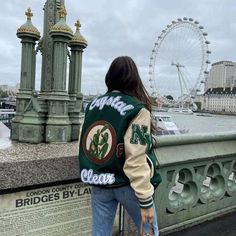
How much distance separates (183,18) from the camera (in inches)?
1951

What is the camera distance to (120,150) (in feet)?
6.95

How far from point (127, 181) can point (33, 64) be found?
2426mm

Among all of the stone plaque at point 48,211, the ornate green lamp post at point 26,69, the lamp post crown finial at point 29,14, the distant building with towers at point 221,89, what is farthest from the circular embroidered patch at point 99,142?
the distant building with towers at point 221,89

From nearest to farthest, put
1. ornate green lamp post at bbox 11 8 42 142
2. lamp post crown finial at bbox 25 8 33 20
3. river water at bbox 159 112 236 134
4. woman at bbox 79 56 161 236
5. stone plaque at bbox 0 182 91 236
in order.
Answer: woman at bbox 79 56 161 236 < stone plaque at bbox 0 182 91 236 < ornate green lamp post at bbox 11 8 42 142 < lamp post crown finial at bbox 25 8 33 20 < river water at bbox 159 112 236 134

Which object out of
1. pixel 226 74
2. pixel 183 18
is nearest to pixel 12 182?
Answer: pixel 183 18

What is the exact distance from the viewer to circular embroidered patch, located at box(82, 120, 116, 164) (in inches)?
85.0

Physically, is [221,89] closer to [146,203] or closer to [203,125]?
[203,125]

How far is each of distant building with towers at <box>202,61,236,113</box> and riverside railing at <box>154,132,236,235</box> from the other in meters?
136

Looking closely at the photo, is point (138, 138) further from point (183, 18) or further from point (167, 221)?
point (183, 18)

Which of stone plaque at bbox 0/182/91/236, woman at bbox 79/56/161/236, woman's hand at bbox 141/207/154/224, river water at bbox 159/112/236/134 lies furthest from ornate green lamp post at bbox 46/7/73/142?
river water at bbox 159/112/236/134

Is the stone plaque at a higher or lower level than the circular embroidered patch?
lower

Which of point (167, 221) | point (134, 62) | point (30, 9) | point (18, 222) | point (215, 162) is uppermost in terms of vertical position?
point (30, 9)

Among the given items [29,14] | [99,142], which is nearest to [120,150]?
[99,142]

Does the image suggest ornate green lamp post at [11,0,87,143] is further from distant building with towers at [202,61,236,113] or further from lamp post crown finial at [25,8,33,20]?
distant building with towers at [202,61,236,113]
